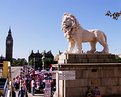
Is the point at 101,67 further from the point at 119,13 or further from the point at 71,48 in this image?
the point at 119,13

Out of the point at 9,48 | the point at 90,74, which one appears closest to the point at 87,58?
the point at 90,74

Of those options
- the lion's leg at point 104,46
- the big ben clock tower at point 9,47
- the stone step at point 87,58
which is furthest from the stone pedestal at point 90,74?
the big ben clock tower at point 9,47

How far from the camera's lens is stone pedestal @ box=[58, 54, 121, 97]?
1505 centimetres

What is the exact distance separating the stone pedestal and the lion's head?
47.8 inches

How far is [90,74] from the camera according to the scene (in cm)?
1560

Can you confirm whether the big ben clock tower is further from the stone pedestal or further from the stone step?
the stone pedestal

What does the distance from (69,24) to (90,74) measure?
271 cm

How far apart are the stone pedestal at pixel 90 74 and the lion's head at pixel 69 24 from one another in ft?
3.98

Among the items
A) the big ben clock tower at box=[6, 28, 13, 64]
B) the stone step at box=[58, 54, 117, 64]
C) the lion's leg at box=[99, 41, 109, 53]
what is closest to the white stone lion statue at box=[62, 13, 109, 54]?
the lion's leg at box=[99, 41, 109, 53]

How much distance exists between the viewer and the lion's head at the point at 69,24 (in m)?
15.9

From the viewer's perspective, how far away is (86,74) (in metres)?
15.5

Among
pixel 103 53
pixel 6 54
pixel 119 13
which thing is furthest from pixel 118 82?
pixel 6 54

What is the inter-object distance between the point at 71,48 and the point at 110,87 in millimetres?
2772

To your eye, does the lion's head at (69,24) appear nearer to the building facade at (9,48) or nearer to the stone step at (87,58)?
the stone step at (87,58)
